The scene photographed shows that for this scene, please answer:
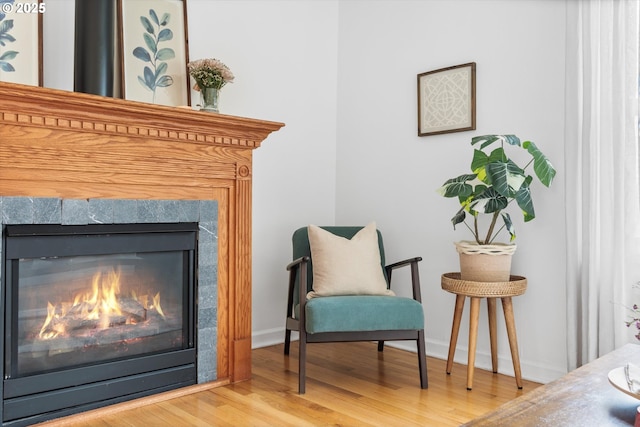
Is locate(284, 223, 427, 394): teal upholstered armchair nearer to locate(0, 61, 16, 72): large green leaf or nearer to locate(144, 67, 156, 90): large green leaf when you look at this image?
locate(144, 67, 156, 90): large green leaf

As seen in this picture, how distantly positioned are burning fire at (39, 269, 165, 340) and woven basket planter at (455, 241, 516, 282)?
157 centimetres

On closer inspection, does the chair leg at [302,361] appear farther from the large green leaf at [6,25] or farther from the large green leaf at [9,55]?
the large green leaf at [6,25]

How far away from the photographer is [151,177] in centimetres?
257

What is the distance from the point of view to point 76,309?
2.42 metres

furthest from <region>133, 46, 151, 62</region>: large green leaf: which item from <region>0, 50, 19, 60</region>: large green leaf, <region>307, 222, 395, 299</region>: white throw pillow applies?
<region>307, 222, 395, 299</region>: white throw pillow

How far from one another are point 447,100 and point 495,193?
890mm

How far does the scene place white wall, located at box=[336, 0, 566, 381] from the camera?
2943 millimetres

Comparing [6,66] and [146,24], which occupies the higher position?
[146,24]

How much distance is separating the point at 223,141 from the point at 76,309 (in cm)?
104

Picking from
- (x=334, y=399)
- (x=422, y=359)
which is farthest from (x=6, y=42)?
(x=422, y=359)

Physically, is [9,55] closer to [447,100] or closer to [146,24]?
[146,24]

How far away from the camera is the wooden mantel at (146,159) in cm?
218

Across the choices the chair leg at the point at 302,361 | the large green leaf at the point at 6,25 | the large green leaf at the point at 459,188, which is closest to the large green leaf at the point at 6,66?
the large green leaf at the point at 6,25

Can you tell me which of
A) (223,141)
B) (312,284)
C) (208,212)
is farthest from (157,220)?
(312,284)
